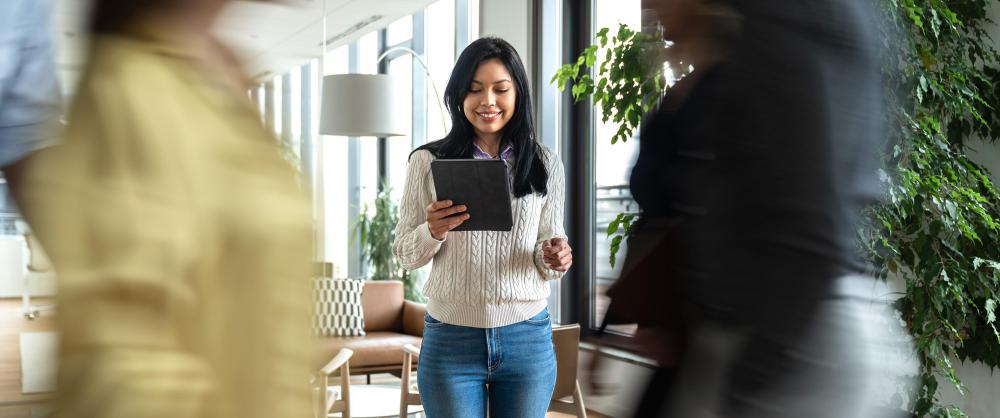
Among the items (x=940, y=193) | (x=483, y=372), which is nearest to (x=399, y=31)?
(x=940, y=193)

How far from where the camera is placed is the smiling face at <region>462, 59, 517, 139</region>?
2324 millimetres

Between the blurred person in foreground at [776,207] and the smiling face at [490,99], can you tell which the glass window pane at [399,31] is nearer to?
the smiling face at [490,99]

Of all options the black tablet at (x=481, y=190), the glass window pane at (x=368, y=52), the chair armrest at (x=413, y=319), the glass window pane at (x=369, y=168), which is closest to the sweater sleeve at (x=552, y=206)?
the black tablet at (x=481, y=190)

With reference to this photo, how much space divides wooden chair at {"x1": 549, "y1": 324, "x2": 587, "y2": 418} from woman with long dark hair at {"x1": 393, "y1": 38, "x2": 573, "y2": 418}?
1467 mm

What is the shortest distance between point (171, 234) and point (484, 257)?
179 cm

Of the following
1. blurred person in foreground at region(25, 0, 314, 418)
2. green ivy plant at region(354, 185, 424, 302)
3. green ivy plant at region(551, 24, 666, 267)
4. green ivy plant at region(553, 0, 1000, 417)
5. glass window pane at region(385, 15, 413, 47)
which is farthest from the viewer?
glass window pane at region(385, 15, 413, 47)

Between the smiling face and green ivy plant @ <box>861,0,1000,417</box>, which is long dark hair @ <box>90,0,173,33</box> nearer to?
the smiling face

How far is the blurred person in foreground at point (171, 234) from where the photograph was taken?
466 millimetres

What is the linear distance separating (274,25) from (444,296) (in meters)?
1.69

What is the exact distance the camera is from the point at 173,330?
48cm

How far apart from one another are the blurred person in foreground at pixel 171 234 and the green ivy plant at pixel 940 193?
2761 millimetres

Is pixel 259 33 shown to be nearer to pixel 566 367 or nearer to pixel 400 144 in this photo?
pixel 566 367

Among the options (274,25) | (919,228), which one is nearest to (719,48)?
(274,25)

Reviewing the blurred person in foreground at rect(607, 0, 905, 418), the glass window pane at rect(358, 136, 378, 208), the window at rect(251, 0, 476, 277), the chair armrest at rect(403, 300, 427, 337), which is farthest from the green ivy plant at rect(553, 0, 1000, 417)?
the glass window pane at rect(358, 136, 378, 208)
